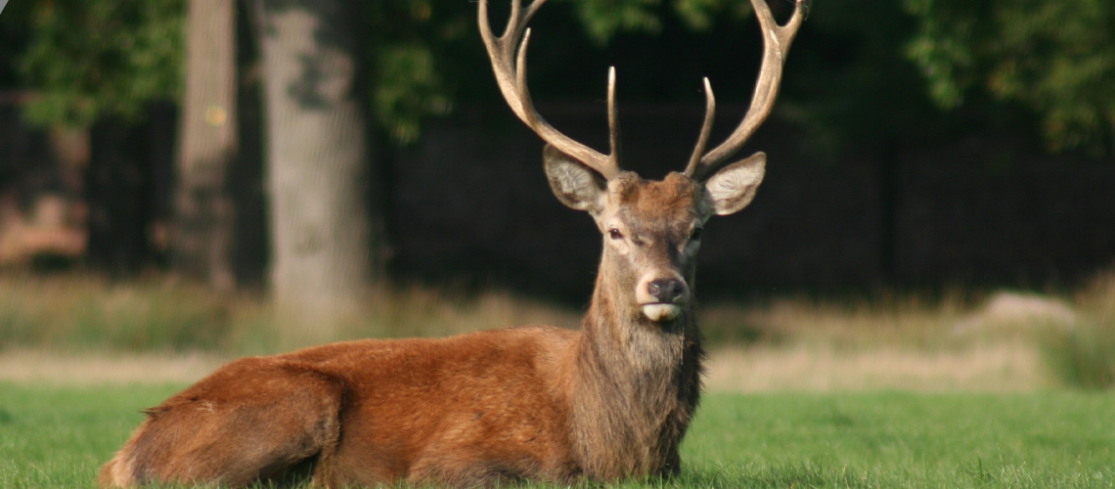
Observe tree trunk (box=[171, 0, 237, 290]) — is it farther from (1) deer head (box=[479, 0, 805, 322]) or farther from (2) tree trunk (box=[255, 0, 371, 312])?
(1) deer head (box=[479, 0, 805, 322])

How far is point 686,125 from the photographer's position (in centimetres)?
2448

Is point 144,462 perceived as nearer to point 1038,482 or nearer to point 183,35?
point 1038,482

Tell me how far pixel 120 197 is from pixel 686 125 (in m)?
9.35

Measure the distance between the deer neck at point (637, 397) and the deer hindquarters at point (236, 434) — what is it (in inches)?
45.2

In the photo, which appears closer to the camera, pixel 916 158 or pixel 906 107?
pixel 906 107

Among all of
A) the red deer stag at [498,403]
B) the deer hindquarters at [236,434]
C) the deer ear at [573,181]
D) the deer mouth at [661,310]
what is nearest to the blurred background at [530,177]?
the deer ear at [573,181]

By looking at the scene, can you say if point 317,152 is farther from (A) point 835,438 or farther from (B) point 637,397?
(B) point 637,397

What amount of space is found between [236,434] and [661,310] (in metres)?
1.90

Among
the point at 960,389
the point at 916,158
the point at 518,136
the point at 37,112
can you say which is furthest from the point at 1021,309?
the point at 37,112

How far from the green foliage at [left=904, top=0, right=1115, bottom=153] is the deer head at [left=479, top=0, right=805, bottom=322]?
834 centimetres

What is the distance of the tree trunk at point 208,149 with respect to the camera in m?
16.8

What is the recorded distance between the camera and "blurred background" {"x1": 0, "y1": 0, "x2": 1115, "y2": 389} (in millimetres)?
14195

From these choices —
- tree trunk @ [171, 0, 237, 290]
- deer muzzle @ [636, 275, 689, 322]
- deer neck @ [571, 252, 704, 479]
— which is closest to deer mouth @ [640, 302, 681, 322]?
deer muzzle @ [636, 275, 689, 322]

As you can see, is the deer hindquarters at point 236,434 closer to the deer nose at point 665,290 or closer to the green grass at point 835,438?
the green grass at point 835,438
